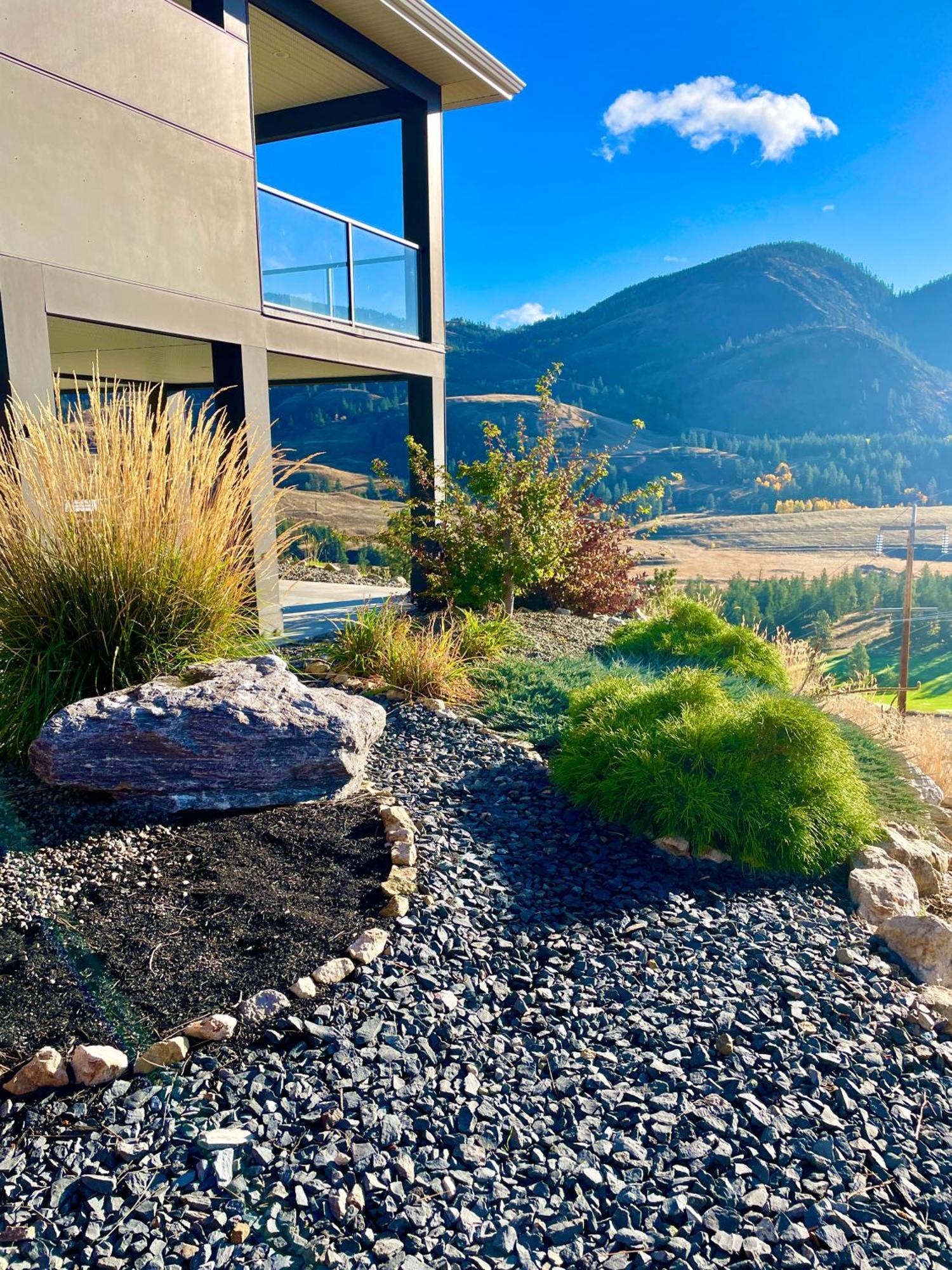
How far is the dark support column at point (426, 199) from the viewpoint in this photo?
27.9 feet

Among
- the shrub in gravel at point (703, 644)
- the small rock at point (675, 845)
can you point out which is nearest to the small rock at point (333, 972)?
the small rock at point (675, 845)

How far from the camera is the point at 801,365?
85812mm

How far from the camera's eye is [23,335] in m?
4.99

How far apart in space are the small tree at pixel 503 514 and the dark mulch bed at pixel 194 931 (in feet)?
13.6

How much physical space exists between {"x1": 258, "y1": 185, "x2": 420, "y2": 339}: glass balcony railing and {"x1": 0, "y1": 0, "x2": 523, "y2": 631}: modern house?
18mm

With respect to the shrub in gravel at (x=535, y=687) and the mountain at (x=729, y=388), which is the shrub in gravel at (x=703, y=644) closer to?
the shrub in gravel at (x=535, y=687)

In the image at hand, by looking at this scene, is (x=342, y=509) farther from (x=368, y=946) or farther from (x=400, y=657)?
(x=368, y=946)

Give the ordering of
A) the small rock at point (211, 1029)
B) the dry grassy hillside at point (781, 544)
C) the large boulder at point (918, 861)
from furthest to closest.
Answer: the dry grassy hillside at point (781, 544) < the large boulder at point (918, 861) < the small rock at point (211, 1029)

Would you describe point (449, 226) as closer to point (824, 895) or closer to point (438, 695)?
point (438, 695)

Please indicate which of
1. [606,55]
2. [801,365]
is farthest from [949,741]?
[801,365]

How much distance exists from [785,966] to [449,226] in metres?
8.33

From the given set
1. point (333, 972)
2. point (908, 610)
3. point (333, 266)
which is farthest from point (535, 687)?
point (908, 610)

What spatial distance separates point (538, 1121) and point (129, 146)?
6.12m

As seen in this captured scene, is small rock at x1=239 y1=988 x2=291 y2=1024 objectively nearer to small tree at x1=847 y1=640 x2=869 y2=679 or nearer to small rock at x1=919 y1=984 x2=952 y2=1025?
small rock at x1=919 y1=984 x2=952 y2=1025
